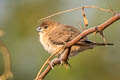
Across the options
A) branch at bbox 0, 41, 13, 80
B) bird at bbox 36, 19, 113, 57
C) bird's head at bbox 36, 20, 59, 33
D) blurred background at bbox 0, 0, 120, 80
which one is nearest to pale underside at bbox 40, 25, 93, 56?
bird at bbox 36, 19, 113, 57

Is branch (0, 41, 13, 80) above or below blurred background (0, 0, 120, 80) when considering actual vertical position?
above

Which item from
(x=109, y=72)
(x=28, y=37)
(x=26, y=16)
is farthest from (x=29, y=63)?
(x=109, y=72)

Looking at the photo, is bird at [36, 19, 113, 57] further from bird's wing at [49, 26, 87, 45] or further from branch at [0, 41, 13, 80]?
branch at [0, 41, 13, 80]

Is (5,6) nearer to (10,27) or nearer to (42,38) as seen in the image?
(10,27)

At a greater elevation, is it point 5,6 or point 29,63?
point 5,6

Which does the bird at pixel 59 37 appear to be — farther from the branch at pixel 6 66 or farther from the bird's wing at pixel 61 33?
the branch at pixel 6 66

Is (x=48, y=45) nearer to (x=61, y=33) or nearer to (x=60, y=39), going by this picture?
(x=61, y=33)
